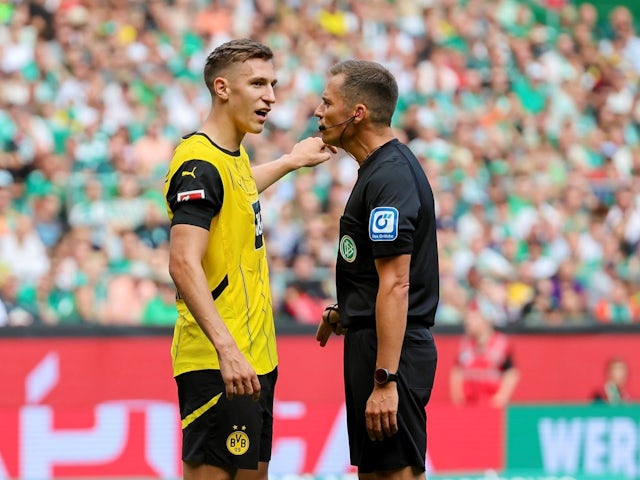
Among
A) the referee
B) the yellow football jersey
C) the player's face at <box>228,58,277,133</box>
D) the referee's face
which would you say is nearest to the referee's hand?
the referee

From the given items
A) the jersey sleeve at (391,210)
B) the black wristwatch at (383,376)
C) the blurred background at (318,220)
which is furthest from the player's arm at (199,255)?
the blurred background at (318,220)

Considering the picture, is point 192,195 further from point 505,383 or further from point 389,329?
point 505,383

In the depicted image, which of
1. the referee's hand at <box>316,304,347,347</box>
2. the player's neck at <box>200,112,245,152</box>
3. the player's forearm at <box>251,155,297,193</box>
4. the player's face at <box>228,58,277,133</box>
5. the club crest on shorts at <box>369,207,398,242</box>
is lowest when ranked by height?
the referee's hand at <box>316,304,347,347</box>

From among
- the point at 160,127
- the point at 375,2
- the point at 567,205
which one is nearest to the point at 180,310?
Answer: the point at 160,127

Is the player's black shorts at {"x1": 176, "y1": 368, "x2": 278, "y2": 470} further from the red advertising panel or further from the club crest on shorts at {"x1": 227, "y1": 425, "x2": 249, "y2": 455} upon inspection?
the red advertising panel

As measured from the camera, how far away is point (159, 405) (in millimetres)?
10617

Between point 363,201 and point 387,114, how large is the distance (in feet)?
1.40

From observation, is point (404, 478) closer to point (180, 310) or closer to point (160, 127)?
point (180, 310)

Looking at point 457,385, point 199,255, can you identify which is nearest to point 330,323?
point 199,255

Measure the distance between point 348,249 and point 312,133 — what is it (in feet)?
30.6

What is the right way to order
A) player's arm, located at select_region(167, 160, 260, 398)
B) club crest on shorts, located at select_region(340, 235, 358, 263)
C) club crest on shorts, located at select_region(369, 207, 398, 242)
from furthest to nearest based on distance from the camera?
club crest on shorts, located at select_region(340, 235, 358, 263), club crest on shorts, located at select_region(369, 207, 398, 242), player's arm, located at select_region(167, 160, 260, 398)

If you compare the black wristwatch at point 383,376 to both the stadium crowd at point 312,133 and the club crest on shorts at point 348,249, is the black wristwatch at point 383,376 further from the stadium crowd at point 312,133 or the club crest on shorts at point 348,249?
the stadium crowd at point 312,133

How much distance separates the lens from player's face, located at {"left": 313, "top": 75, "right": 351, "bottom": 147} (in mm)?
5906

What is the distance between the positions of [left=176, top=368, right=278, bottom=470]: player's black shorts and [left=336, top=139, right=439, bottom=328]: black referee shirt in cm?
61
